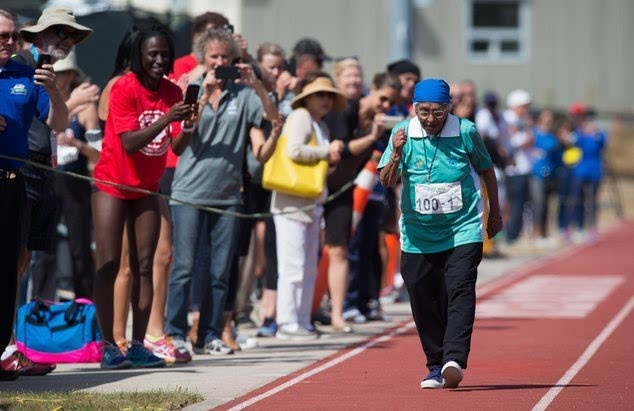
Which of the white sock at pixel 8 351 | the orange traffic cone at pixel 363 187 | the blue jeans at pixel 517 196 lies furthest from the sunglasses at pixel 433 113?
the blue jeans at pixel 517 196

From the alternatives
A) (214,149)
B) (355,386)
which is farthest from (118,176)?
(355,386)

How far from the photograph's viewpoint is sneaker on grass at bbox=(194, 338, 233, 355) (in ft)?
37.8

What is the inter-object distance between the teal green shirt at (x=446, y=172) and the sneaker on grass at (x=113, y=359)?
7.38 feet

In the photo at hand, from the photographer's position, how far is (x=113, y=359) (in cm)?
1054

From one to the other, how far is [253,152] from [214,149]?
1.46ft

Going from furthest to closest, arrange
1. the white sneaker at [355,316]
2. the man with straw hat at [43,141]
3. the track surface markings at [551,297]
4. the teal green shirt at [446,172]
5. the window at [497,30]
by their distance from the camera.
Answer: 1. the window at [497,30]
2. the track surface markings at [551,297]
3. the white sneaker at [355,316]
4. the man with straw hat at [43,141]
5. the teal green shirt at [446,172]

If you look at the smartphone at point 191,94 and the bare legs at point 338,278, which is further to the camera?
the bare legs at point 338,278

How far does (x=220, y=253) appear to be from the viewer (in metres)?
11.3

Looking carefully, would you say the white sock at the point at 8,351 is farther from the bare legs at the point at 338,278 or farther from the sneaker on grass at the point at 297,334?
the bare legs at the point at 338,278

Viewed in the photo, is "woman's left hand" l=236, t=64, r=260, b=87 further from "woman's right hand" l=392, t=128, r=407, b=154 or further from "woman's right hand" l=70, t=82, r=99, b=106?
"woman's right hand" l=392, t=128, r=407, b=154

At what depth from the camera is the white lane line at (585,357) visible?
9078 mm

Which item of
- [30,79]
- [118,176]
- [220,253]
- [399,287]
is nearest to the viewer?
[30,79]

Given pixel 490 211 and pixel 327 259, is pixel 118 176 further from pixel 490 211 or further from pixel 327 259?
pixel 327 259

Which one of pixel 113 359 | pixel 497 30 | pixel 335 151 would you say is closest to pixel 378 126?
pixel 335 151
